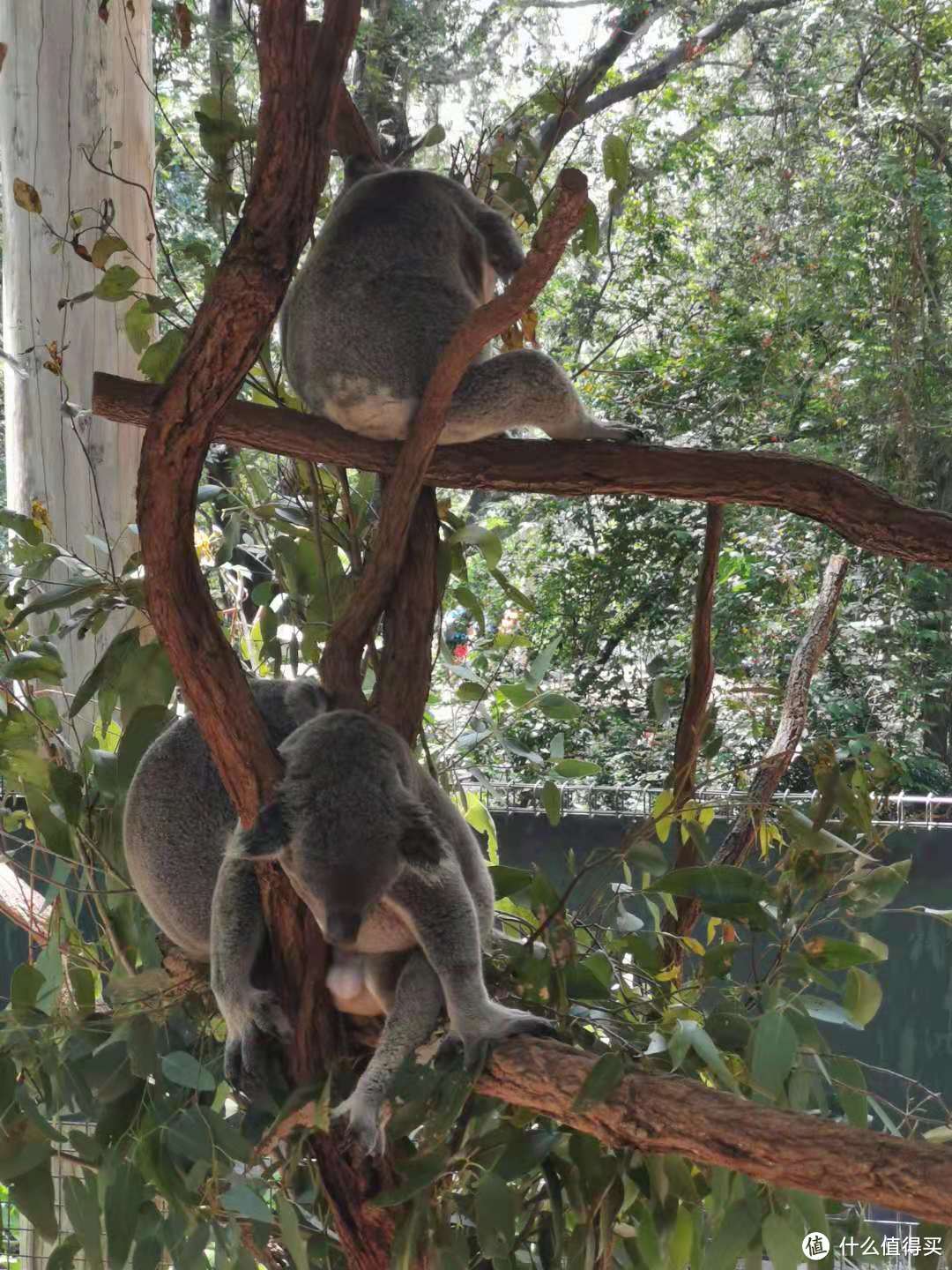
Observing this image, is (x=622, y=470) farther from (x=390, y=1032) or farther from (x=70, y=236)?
(x=70, y=236)

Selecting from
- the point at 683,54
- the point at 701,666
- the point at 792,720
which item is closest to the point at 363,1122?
the point at 701,666

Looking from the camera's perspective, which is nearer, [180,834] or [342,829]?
[342,829]

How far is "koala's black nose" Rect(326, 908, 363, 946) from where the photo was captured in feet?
3.96

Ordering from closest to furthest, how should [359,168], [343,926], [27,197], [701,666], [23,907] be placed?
[343,926] < [27,197] < [701,666] < [359,168] < [23,907]

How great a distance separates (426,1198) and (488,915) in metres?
0.37

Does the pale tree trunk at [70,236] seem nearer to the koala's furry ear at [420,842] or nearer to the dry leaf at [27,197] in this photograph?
the dry leaf at [27,197]

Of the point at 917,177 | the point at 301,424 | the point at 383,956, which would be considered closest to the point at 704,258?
→ the point at 917,177

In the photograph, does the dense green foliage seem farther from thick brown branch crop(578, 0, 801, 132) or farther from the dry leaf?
the dry leaf

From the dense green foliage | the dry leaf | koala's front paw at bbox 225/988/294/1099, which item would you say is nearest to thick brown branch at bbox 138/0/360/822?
koala's front paw at bbox 225/988/294/1099

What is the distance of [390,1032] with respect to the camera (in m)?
1.34

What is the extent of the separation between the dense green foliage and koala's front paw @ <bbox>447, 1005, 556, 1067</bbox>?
0.06 metres

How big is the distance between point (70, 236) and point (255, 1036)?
173 cm

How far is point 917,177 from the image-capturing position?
4.77 m

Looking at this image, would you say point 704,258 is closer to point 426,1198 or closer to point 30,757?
point 30,757
